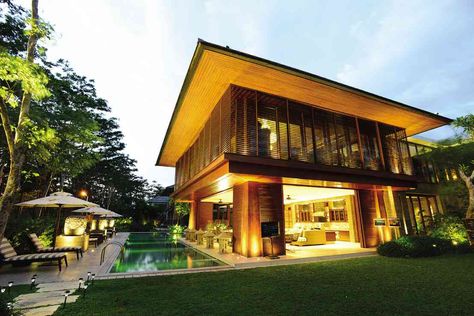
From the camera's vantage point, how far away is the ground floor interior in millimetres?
9141

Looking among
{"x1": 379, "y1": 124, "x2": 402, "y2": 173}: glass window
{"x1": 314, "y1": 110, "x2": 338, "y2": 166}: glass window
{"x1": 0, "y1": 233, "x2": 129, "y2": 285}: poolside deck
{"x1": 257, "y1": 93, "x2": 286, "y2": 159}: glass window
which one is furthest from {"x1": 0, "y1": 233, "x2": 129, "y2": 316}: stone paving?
{"x1": 379, "y1": 124, "x2": 402, "y2": 173}: glass window

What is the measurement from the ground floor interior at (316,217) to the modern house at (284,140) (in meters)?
0.05

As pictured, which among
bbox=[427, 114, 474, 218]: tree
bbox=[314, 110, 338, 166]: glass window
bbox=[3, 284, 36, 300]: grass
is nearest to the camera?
bbox=[3, 284, 36, 300]: grass

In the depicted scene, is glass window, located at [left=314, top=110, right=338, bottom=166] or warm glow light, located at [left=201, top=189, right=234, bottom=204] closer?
glass window, located at [left=314, top=110, right=338, bottom=166]

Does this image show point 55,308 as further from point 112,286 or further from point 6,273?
point 6,273

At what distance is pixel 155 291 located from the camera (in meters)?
4.68

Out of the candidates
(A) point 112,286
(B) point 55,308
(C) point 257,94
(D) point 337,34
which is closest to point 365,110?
(C) point 257,94

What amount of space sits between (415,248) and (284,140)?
6.49 m

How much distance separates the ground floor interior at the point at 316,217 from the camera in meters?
9.14

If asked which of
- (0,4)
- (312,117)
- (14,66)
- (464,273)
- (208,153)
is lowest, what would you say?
(464,273)

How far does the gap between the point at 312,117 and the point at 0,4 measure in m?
12.4

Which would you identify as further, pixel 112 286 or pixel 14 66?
pixel 112 286

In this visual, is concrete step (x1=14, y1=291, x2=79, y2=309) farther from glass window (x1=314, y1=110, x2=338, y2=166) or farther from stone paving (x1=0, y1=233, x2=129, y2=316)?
glass window (x1=314, y1=110, x2=338, y2=166)

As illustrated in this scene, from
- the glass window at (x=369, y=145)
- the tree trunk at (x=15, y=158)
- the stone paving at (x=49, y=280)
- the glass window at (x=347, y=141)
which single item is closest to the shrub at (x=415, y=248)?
the glass window at (x=369, y=145)
